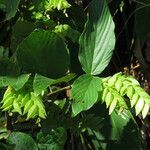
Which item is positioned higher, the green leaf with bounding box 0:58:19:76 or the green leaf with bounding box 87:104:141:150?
the green leaf with bounding box 0:58:19:76

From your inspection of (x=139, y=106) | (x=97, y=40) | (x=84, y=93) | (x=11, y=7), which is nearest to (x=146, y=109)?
(x=139, y=106)

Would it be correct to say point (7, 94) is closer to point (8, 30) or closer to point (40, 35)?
point (40, 35)

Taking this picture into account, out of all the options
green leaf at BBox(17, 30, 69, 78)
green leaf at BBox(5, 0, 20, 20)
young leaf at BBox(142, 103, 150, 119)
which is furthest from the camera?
green leaf at BBox(5, 0, 20, 20)

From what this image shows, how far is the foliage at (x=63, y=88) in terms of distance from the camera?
3.13 feet

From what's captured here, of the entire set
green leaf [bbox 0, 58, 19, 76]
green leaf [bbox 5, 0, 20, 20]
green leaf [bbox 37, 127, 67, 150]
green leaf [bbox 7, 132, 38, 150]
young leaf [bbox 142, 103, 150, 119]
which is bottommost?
green leaf [bbox 37, 127, 67, 150]

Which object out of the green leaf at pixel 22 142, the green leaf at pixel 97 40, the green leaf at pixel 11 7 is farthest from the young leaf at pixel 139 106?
the green leaf at pixel 11 7

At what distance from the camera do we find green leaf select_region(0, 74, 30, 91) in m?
0.97

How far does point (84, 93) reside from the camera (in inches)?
37.7

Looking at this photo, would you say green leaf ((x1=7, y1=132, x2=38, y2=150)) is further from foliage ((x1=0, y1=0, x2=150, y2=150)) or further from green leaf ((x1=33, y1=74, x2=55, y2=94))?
green leaf ((x1=33, y1=74, x2=55, y2=94))

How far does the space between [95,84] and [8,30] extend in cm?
58

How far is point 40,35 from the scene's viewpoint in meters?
1.01

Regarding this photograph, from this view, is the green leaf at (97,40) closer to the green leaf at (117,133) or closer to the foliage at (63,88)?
the foliage at (63,88)

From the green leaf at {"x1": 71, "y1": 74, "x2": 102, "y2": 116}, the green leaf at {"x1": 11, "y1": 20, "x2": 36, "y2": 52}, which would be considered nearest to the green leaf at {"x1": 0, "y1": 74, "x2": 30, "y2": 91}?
the green leaf at {"x1": 71, "y1": 74, "x2": 102, "y2": 116}

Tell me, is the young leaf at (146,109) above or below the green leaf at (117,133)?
above
